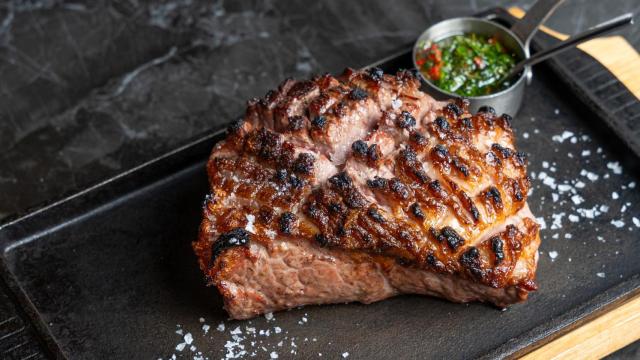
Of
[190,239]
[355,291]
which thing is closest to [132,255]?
[190,239]

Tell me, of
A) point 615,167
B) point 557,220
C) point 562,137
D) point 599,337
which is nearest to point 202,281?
point 557,220

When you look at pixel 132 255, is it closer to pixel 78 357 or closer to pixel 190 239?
pixel 190 239

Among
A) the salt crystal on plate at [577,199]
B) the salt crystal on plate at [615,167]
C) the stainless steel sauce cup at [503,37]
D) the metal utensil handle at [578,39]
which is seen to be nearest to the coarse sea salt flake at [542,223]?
the salt crystal on plate at [577,199]

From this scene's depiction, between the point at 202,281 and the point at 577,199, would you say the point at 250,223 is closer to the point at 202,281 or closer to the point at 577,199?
the point at 202,281

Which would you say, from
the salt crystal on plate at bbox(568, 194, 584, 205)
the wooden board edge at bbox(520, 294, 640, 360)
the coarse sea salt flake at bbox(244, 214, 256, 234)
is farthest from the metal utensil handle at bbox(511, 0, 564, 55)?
the coarse sea salt flake at bbox(244, 214, 256, 234)

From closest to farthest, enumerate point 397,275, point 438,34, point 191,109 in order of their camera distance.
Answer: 1. point 397,275
2. point 438,34
3. point 191,109

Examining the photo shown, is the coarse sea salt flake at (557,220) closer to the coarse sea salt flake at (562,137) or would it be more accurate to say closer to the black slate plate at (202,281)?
the black slate plate at (202,281)

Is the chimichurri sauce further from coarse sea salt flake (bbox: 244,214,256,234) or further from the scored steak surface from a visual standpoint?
coarse sea salt flake (bbox: 244,214,256,234)
